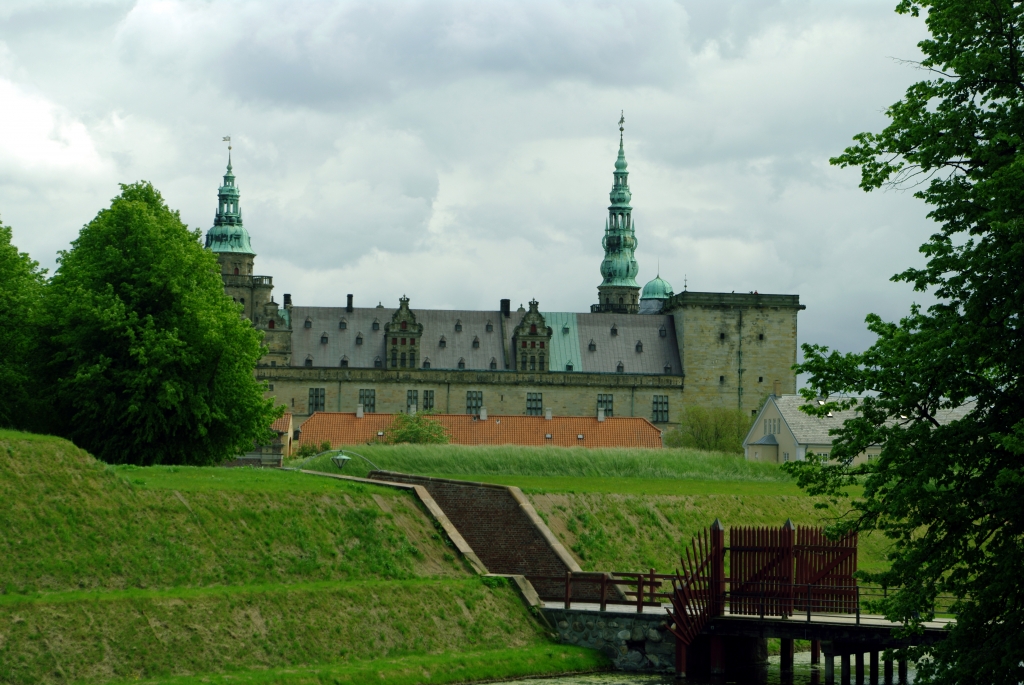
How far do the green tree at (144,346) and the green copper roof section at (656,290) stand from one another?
3831 inches

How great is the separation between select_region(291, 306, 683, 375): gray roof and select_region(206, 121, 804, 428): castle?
3.9 inches

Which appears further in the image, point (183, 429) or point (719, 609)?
point (183, 429)

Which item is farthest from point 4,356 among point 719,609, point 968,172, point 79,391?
point 968,172

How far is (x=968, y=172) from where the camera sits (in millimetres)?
20562

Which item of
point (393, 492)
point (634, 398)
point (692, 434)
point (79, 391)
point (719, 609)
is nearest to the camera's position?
point (719, 609)

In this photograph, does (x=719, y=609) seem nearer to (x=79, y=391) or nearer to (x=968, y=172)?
(x=968, y=172)

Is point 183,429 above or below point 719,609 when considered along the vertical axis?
above

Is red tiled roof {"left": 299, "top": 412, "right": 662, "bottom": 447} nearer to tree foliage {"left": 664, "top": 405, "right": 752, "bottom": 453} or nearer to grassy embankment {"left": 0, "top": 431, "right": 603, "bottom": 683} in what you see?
tree foliage {"left": 664, "top": 405, "right": 752, "bottom": 453}

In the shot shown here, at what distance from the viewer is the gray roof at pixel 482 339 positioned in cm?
11262

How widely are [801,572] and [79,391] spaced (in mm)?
24742

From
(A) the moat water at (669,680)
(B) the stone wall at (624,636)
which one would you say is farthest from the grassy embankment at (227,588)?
(B) the stone wall at (624,636)

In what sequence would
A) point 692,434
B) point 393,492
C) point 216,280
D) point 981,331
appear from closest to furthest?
point 981,331 < point 393,492 < point 216,280 < point 692,434

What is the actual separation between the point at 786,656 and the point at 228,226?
90.8 metres

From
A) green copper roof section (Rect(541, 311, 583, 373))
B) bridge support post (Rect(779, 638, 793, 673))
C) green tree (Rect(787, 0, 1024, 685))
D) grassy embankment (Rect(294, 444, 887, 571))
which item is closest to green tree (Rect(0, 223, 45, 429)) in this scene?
grassy embankment (Rect(294, 444, 887, 571))
